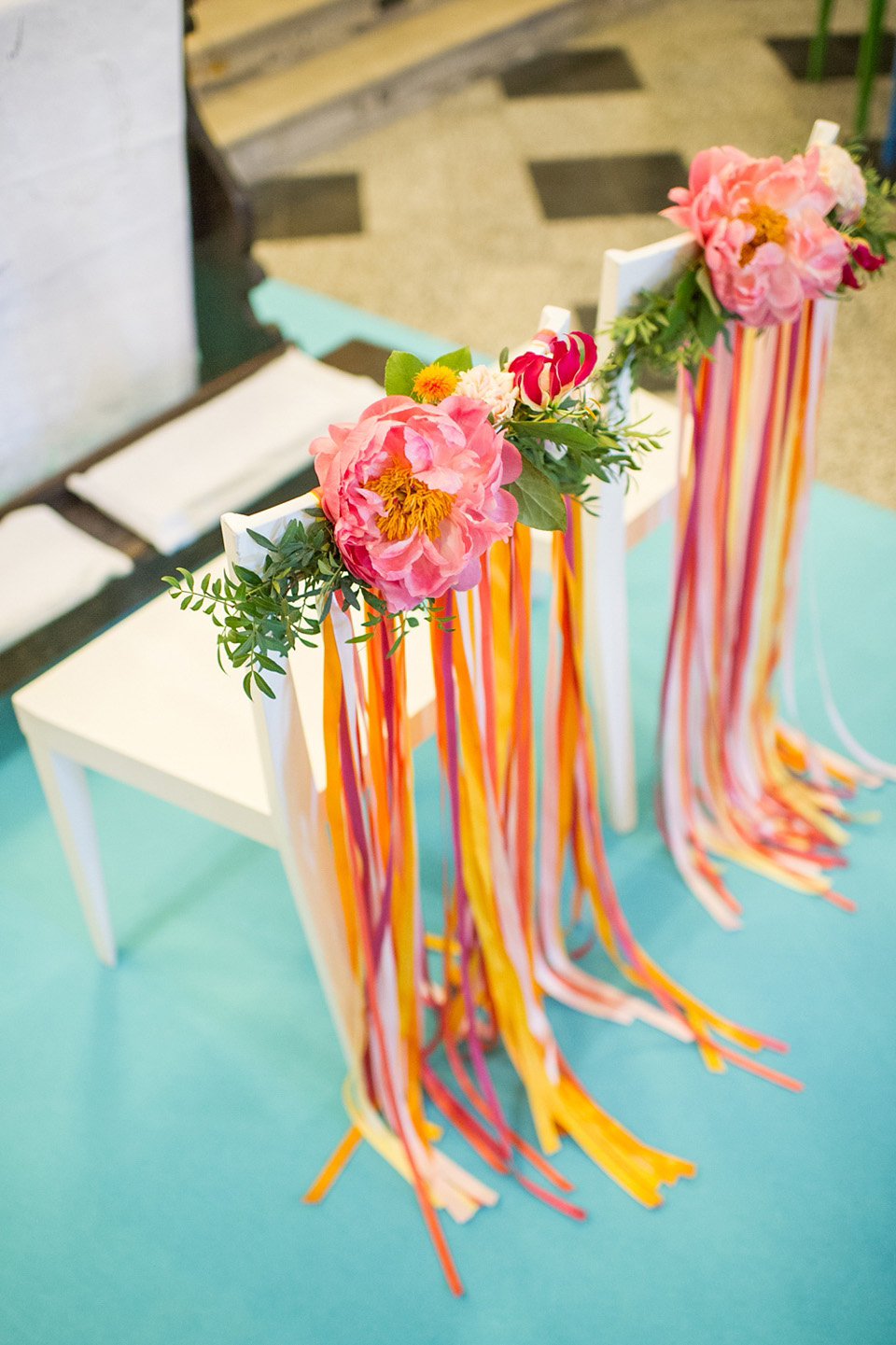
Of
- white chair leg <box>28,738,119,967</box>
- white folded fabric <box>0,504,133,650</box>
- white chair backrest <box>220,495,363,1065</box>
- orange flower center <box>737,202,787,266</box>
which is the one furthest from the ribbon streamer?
white folded fabric <box>0,504,133,650</box>

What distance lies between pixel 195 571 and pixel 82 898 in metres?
0.57

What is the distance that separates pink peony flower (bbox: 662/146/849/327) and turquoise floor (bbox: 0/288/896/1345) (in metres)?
0.88

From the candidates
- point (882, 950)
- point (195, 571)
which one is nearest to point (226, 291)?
point (195, 571)

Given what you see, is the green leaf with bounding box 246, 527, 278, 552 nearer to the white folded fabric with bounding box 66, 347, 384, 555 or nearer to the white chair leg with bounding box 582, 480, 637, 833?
the white chair leg with bounding box 582, 480, 637, 833

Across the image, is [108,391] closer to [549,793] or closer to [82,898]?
[82,898]

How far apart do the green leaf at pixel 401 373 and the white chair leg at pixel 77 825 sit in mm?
739

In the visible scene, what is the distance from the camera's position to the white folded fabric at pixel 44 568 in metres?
1.80

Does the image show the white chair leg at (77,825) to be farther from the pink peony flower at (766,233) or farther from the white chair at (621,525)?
the pink peony flower at (766,233)

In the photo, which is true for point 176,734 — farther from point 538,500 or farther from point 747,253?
point 747,253

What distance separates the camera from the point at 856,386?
2.82m

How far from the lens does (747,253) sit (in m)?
1.23

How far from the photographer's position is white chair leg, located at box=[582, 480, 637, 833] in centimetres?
149

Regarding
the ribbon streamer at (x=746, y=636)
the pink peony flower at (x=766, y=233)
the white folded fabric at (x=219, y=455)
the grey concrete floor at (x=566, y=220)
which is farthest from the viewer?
the grey concrete floor at (x=566, y=220)

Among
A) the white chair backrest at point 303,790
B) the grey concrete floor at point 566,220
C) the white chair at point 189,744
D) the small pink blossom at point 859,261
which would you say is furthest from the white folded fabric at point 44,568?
the grey concrete floor at point 566,220
